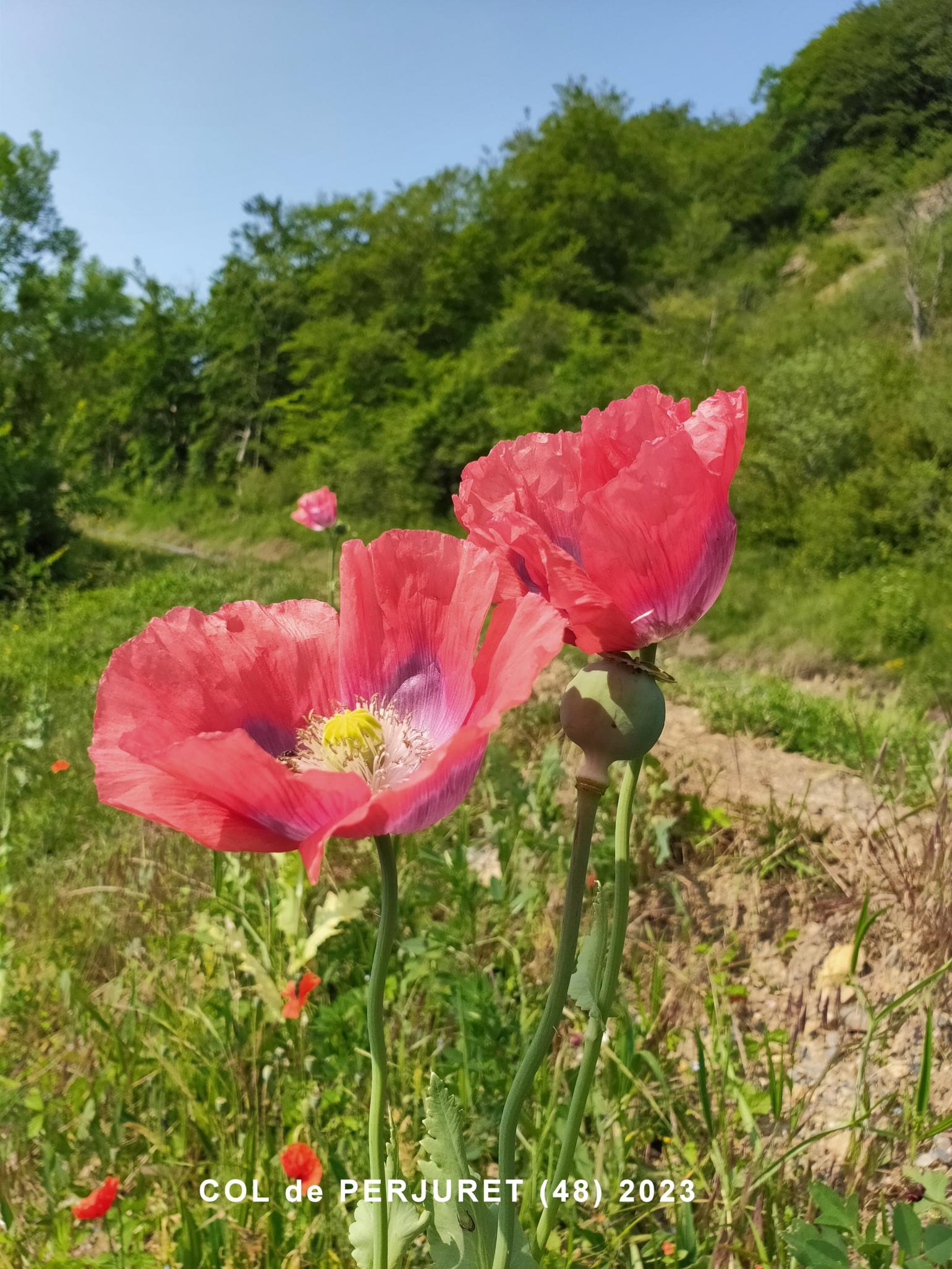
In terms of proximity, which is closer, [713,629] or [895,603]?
[895,603]

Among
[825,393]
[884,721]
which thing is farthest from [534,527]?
[825,393]

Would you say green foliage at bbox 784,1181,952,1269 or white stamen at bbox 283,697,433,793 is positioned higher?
white stamen at bbox 283,697,433,793

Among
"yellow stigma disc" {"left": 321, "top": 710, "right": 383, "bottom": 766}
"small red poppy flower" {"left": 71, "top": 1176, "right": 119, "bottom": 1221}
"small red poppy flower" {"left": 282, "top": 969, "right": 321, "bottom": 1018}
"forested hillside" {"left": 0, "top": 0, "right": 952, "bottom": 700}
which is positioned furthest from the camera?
"forested hillside" {"left": 0, "top": 0, "right": 952, "bottom": 700}

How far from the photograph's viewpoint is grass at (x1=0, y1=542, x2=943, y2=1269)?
1131 mm

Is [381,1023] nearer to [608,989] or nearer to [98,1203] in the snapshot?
[608,989]

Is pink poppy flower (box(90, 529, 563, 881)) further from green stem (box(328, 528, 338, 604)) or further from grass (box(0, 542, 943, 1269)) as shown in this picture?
green stem (box(328, 528, 338, 604))

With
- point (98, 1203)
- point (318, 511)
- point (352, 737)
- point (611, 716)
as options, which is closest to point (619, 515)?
point (611, 716)

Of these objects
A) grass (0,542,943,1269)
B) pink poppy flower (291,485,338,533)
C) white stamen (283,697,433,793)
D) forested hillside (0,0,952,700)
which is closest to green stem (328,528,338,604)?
pink poppy flower (291,485,338,533)

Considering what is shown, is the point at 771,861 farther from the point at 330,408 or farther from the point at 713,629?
the point at 330,408

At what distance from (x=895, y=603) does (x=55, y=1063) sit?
11.0 m

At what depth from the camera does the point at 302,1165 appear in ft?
3.53

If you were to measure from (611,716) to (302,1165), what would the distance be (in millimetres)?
904

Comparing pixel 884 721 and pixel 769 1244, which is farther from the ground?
pixel 884 721

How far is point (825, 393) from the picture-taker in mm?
14305
